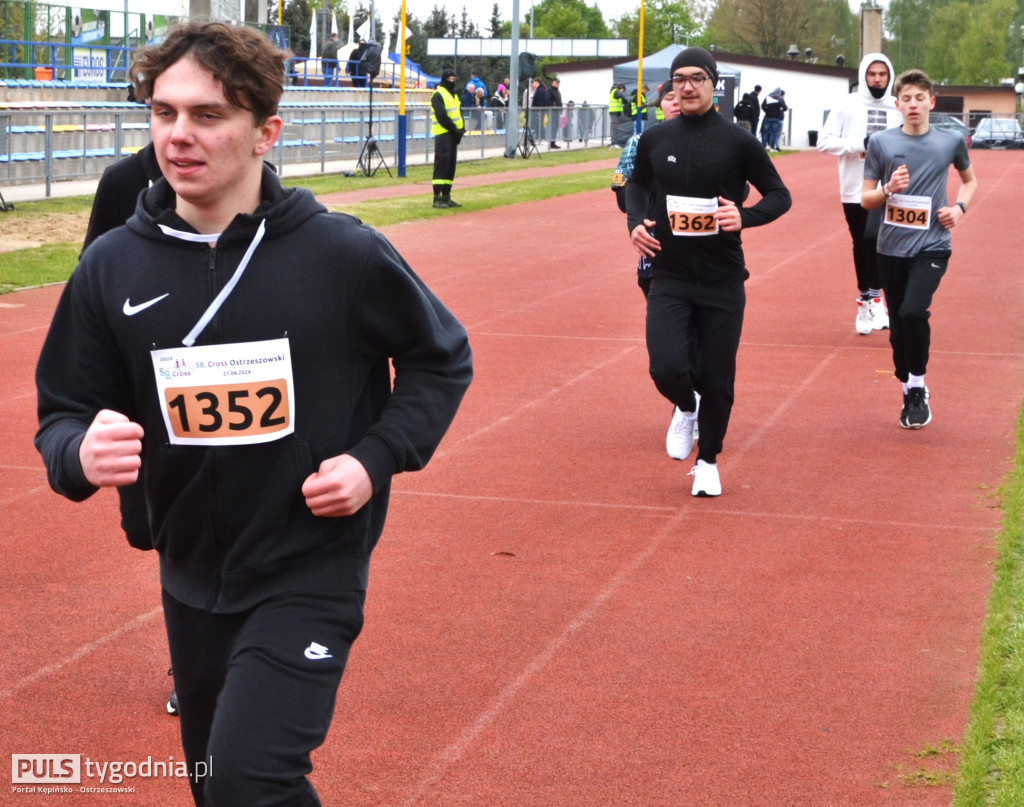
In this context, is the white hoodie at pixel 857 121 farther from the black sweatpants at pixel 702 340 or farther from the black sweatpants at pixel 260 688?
the black sweatpants at pixel 260 688

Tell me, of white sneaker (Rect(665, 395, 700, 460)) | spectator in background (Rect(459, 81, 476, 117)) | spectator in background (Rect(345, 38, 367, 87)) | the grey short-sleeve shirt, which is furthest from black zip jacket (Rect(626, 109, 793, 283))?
spectator in background (Rect(345, 38, 367, 87))

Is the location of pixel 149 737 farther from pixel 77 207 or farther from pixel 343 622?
pixel 77 207

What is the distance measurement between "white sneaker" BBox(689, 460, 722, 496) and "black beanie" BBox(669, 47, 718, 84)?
6.10ft

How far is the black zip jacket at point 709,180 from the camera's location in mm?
7254

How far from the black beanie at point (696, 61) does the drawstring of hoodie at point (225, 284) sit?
442 cm

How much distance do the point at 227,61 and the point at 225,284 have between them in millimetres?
423

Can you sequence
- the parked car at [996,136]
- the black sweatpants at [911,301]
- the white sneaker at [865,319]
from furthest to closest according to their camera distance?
the parked car at [996,136] → the white sneaker at [865,319] → the black sweatpants at [911,301]

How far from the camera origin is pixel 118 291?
2988 mm

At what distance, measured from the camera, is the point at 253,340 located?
9.73ft

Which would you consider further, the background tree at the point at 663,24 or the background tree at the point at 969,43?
the background tree at the point at 969,43

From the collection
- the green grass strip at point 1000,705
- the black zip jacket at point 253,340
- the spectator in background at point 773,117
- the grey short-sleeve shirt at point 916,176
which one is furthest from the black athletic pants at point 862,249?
the spectator in background at point 773,117

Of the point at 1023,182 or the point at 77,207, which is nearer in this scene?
the point at 77,207

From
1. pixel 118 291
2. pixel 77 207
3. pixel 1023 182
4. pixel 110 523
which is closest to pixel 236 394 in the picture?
pixel 118 291

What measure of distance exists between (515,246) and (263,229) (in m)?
17.0
